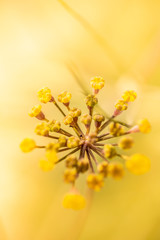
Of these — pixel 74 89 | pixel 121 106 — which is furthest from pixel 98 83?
pixel 74 89

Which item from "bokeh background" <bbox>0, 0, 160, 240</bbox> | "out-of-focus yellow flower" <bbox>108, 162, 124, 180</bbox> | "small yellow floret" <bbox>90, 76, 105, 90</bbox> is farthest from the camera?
"bokeh background" <bbox>0, 0, 160, 240</bbox>

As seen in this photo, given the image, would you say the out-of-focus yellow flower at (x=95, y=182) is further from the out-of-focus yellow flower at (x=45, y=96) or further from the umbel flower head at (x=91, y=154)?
the out-of-focus yellow flower at (x=45, y=96)

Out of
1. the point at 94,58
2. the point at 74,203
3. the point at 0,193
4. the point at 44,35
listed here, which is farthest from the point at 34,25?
the point at 74,203

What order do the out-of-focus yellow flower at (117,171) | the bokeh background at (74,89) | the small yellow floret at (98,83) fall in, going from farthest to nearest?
the bokeh background at (74,89) → the small yellow floret at (98,83) → the out-of-focus yellow flower at (117,171)

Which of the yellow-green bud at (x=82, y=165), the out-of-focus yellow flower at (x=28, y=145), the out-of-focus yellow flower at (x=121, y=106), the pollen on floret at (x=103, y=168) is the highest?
the out-of-focus yellow flower at (x=28, y=145)

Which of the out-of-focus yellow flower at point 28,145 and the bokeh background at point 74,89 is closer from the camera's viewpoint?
the out-of-focus yellow flower at point 28,145

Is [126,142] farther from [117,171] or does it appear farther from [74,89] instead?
[74,89]

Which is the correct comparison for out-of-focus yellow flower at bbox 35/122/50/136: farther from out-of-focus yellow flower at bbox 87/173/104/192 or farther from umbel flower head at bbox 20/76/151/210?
out-of-focus yellow flower at bbox 87/173/104/192

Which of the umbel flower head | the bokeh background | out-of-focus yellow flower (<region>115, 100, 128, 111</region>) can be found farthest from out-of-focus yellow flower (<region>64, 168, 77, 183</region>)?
the bokeh background

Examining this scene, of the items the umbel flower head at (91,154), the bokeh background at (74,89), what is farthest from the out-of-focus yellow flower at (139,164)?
the bokeh background at (74,89)

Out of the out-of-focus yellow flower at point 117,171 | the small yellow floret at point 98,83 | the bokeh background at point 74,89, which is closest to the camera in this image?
the out-of-focus yellow flower at point 117,171
